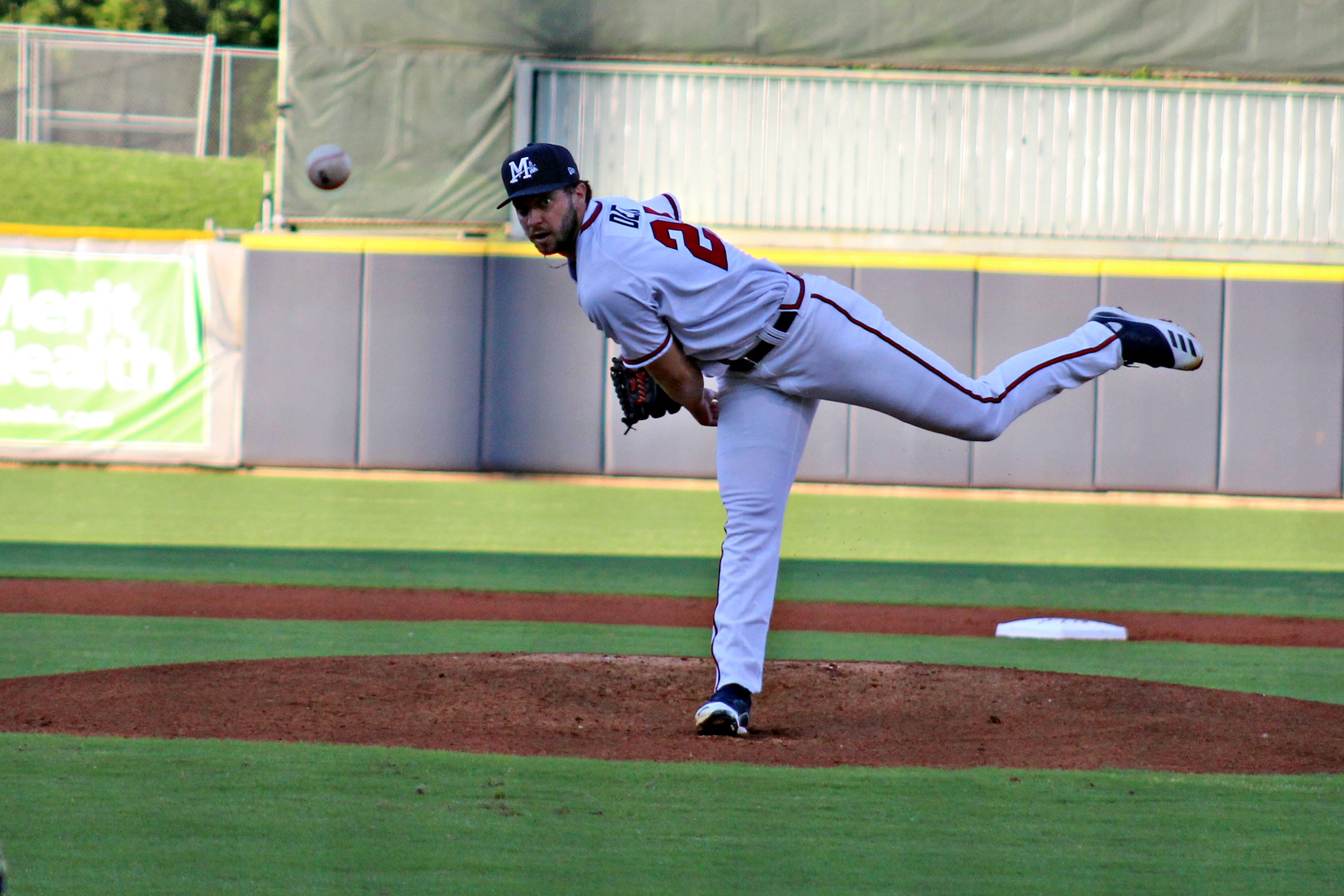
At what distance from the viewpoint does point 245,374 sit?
492 inches

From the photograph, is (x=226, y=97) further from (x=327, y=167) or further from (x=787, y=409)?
(x=787, y=409)

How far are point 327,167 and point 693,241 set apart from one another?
8.16 m

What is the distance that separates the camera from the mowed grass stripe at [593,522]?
8.70 meters

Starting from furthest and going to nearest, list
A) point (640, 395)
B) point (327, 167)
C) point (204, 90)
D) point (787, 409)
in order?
point (204, 90) < point (327, 167) < point (640, 395) < point (787, 409)

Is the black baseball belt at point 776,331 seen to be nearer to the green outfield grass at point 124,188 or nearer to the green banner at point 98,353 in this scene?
the green banner at point 98,353

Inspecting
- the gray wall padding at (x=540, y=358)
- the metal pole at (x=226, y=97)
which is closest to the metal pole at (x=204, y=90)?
the metal pole at (x=226, y=97)

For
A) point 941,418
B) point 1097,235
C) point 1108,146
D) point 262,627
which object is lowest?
point 262,627

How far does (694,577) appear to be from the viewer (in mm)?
7617

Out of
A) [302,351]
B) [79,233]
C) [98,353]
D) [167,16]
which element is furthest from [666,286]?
[167,16]

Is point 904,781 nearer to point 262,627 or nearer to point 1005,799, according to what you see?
point 1005,799

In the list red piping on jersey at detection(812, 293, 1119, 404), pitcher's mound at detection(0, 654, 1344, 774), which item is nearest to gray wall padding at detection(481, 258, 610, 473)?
pitcher's mound at detection(0, 654, 1344, 774)

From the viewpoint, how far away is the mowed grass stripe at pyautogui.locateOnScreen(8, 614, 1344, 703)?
499 cm

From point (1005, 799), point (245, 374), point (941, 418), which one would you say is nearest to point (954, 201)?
point (245, 374)

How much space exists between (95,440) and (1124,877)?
11.7m
